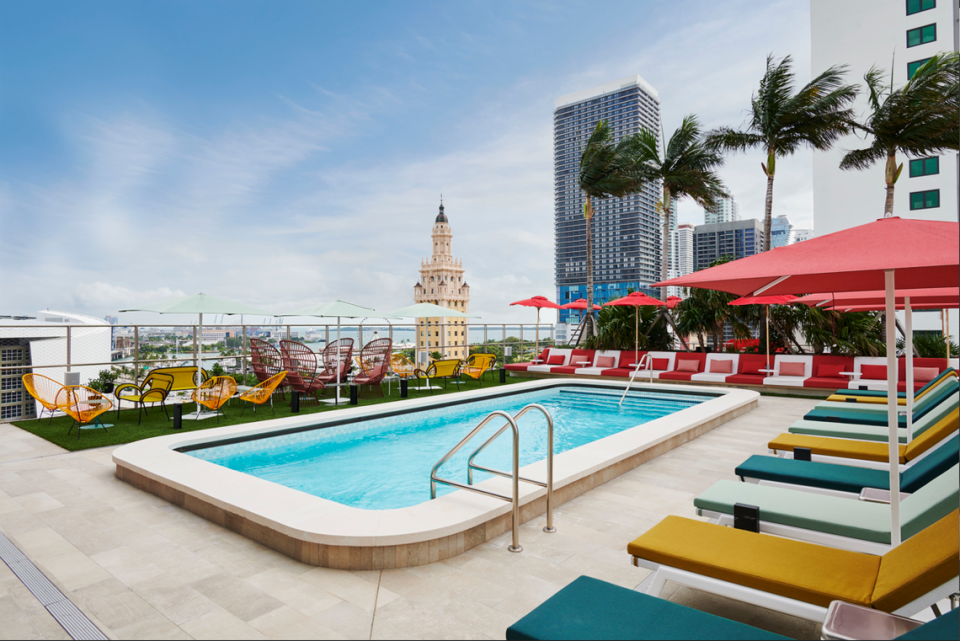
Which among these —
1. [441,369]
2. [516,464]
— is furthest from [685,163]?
[516,464]

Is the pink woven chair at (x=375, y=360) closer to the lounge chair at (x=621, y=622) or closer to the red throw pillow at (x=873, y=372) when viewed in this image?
the lounge chair at (x=621, y=622)

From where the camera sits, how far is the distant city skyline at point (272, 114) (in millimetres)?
15344

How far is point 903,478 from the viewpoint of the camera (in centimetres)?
339

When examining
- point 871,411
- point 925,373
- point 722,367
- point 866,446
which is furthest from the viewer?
point 722,367

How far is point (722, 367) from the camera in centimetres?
1191

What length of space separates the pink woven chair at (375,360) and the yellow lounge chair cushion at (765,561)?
8.17 meters

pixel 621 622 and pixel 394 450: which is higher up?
pixel 621 622

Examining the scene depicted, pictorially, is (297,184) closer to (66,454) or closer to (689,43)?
(689,43)

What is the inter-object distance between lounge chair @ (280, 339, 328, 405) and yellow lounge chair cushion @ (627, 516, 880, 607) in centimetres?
757

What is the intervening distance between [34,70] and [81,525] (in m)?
21.2

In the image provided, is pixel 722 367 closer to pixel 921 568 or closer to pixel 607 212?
pixel 921 568

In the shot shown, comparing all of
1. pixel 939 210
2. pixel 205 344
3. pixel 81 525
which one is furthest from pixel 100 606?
pixel 939 210

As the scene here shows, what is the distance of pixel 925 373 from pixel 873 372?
79cm

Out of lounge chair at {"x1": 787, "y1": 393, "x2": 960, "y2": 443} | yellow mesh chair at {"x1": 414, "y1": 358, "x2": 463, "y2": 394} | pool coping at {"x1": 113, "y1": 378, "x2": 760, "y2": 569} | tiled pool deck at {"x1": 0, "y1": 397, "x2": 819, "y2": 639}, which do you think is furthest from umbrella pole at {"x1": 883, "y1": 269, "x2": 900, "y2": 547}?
yellow mesh chair at {"x1": 414, "y1": 358, "x2": 463, "y2": 394}
